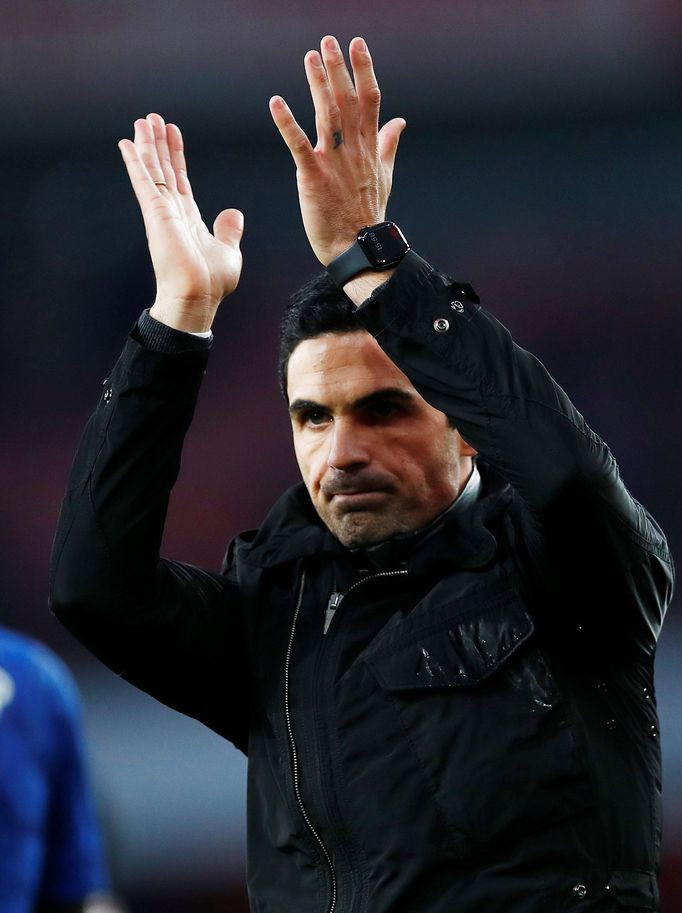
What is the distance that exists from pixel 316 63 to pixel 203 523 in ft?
17.7

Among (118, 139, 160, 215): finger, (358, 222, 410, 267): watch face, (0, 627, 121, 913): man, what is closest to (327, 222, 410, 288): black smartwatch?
(358, 222, 410, 267): watch face

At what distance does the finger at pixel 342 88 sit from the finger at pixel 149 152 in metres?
0.34

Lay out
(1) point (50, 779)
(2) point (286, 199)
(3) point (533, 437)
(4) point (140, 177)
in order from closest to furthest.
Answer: (1) point (50, 779) < (3) point (533, 437) < (4) point (140, 177) < (2) point (286, 199)

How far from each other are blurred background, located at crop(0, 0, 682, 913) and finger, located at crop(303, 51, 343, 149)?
5162 mm

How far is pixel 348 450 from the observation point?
82.1 inches

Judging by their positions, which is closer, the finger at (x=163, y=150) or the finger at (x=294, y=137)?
the finger at (x=294, y=137)

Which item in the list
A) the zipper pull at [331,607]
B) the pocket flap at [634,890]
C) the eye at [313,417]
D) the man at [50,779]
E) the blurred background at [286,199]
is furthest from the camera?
the blurred background at [286,199]

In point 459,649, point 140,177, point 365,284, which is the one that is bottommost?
point 459,649

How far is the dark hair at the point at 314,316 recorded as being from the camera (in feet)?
7.16

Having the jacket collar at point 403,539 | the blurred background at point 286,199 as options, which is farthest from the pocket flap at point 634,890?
the blurred background at point 286,199

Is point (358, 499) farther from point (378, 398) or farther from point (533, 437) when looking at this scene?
point (533, 437)

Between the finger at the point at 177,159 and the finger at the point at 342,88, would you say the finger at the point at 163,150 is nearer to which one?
the finger at the point at 177,159

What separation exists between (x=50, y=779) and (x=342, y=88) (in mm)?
984

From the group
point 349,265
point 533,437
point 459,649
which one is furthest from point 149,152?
point 459,649
